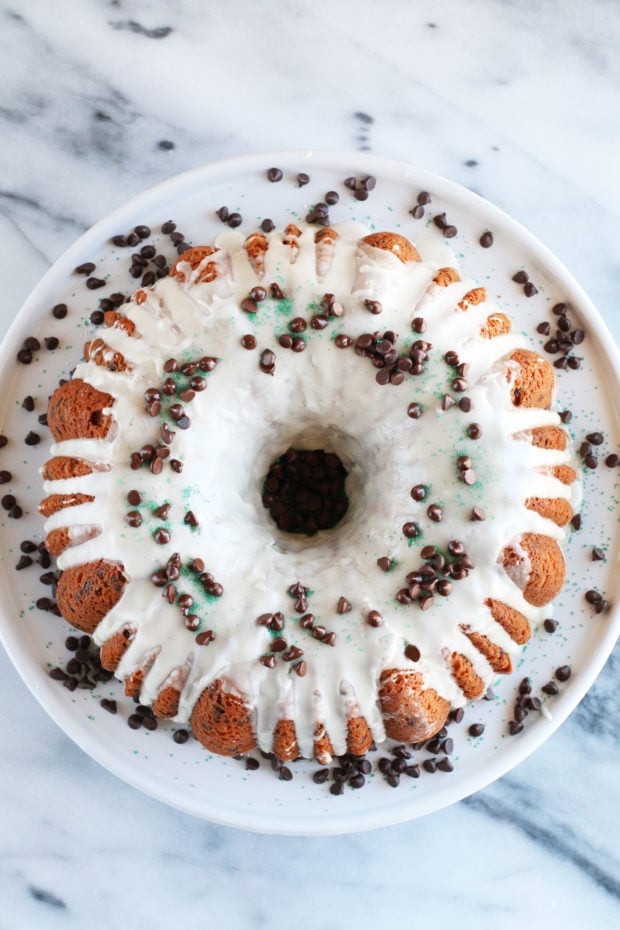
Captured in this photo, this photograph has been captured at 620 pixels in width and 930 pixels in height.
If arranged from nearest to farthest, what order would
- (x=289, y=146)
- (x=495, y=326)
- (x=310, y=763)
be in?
1. (x=495, y=326)
2. (x=310, y=763)
3. (x=289, y=146)

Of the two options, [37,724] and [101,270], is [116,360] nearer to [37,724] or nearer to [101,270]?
[101,270]

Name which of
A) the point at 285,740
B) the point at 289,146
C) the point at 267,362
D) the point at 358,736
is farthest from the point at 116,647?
the point at 289,146

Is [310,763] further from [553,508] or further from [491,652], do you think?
[553,508]

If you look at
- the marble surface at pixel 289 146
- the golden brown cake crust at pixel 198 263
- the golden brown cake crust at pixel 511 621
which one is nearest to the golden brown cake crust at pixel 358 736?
the golden brown cake crust at pixel 511 621

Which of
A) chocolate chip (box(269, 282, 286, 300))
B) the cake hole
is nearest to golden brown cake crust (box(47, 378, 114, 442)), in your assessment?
chocolate chip (box(269, 282, 286, 300))

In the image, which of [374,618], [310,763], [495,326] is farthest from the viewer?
[310,763]
